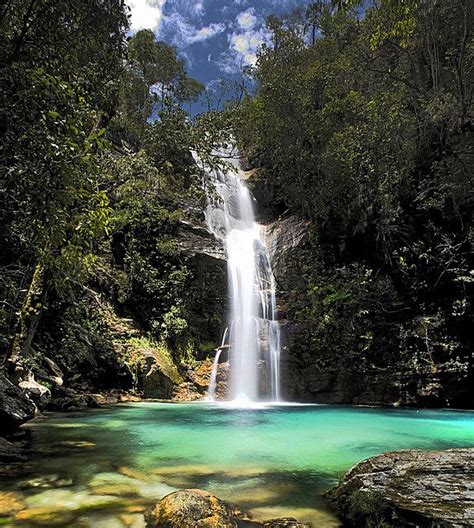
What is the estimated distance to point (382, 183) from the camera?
46.0 feet

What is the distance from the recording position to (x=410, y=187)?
1426 centimetres

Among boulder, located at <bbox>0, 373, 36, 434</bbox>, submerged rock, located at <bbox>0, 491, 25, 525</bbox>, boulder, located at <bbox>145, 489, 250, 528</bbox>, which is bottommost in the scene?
submerged rock, located at <bbox>0, 491, 25, 525</bbox>

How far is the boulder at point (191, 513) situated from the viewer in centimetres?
295

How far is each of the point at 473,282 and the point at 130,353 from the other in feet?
32.5

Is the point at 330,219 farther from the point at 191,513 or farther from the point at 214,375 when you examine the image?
the point at 191,513

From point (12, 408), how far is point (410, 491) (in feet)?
16.9

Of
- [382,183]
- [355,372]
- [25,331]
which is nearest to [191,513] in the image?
[25,331]

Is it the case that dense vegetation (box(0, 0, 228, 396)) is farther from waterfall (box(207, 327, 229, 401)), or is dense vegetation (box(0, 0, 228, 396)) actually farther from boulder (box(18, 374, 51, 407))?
waterfall (box(207, 327, 229, 401))

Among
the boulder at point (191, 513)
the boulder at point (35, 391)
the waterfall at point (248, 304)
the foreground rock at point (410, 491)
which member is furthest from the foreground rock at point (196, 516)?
the waterfall at point (248, 304)

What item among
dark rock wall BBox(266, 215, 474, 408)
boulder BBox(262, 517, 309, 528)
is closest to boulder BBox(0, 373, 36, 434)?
boulder BBox(262, 517, 309, 528)

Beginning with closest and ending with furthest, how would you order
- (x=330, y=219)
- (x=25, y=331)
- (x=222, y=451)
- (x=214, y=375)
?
1. (x=222, y=451)
2. (x=25, y=331)
3. (x=214, y=375)
4. (x=330, y=219)

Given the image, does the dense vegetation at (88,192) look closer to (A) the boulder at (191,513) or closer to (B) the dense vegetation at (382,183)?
(A) the boulder at (191,513)

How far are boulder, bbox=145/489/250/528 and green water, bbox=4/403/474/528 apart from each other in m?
0.19

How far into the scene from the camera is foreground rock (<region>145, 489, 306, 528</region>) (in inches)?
116
